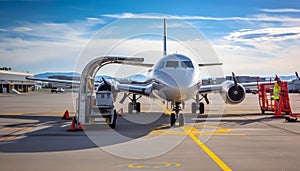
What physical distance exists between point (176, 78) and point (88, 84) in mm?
3946

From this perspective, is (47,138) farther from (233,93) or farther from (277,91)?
(277,91)

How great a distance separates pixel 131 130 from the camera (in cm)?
1475

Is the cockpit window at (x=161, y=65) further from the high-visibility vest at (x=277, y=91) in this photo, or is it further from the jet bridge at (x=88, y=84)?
the high-visibility vest at (x=277, y=91)

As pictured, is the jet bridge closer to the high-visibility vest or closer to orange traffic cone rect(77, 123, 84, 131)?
orange traffic cone rect(77, 123, 84, 131)

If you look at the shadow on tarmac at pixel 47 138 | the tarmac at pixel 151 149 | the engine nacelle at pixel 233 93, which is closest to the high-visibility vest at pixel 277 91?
the engine nacelle at pixel 233 93

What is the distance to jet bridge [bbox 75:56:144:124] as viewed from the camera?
14.7 meters

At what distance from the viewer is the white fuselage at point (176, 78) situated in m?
14.9

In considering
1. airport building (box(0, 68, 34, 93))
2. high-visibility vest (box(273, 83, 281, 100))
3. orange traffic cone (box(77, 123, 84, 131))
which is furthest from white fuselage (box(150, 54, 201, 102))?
airport building (box(0, 68, 34, 93))

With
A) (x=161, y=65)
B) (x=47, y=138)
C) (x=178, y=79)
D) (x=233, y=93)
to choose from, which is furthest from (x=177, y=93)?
(x=233, y=93)

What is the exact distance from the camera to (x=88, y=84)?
16.0 metres

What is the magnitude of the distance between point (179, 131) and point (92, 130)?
3.49m

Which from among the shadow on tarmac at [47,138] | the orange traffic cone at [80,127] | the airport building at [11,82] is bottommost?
the shadow on tarmac at [47,138]

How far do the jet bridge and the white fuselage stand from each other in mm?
1306

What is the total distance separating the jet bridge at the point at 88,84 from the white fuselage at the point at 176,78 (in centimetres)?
131
